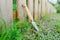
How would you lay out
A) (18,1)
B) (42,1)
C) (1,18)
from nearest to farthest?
(1,18), (18,1), (42,1)

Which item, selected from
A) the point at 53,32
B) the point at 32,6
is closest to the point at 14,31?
the point at 53,32

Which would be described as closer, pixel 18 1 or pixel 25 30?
pixel 25 30

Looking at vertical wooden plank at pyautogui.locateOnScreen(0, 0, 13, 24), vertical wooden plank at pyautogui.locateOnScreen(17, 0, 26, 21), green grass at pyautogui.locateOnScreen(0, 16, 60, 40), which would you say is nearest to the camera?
green grass at pyautogui.locateOnScreen(0, 16, 60, 40)

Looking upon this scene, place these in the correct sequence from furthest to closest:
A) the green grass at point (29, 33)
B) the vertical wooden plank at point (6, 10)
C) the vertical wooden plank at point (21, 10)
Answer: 1. the vertical wooden plank at point (21, 10)
2. the vertical wooden plank at point (6, 10)
3. the green grass at point (29, 33)

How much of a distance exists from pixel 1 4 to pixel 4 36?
2.42ft

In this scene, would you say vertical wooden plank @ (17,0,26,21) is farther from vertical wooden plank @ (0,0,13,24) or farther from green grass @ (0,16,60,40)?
vertical wooden plank @ (0,0,13,24)

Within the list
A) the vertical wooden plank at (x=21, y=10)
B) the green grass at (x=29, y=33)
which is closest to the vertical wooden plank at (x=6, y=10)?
the green grass at (x=29, y=33)

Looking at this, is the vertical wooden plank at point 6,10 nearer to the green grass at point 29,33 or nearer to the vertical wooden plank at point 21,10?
the green grass at point 29,33

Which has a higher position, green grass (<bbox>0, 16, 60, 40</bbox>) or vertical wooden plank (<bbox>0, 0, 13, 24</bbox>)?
vertical wooden plank (<bbox>0, 0, 13, 24</bbox>)

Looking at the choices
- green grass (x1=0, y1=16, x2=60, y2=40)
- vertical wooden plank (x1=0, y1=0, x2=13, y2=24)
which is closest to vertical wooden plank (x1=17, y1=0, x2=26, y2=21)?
green grass (x1=0, y1=16, x2=60, y2=40)

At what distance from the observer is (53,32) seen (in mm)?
3832

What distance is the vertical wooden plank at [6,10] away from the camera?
3355mm

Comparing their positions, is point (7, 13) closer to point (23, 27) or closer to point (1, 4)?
point (1, 4)

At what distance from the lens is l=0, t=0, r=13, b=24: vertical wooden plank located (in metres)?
3.36
